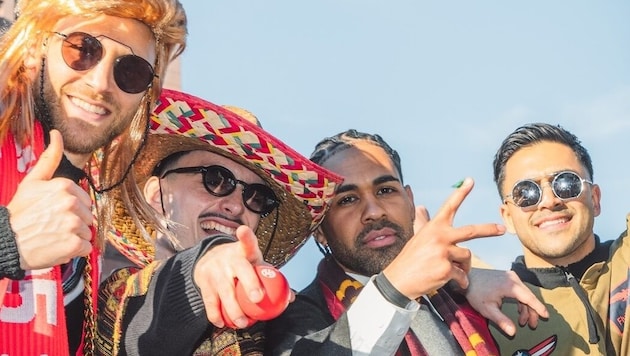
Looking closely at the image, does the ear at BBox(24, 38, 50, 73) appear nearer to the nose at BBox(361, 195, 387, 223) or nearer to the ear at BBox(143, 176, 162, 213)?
the ear at BBox(143, 176, 162, 213)

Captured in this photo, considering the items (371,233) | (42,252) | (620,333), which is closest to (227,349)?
(42,252)

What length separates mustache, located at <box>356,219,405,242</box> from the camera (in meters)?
4.54

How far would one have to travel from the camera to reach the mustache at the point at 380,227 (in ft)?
14.9

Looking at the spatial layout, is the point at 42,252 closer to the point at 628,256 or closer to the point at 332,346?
the point at 332,346

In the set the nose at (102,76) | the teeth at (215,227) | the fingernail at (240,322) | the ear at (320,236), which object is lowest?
the ear at (320,236)

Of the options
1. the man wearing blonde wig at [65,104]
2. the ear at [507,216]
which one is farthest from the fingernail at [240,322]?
the ear at [507,216]

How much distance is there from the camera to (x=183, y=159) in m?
4.15

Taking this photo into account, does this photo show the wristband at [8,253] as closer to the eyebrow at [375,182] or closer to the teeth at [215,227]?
the teeth at [215,227]

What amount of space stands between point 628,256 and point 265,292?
9.60ft

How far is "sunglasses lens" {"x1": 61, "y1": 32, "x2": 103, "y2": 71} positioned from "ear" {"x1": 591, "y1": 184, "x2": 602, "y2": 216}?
3035 mm

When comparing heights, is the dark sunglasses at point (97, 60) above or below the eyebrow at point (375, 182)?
above

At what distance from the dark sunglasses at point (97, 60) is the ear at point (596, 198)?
9.29ft

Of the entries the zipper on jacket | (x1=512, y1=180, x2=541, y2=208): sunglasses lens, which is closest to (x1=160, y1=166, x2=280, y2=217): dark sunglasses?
(x1=512, y1=180, x2=541, y2=208): sunglasses lens

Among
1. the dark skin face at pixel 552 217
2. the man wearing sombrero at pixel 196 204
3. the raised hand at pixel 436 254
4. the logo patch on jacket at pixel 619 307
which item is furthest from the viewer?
the dark skin face at pixel 552 217
